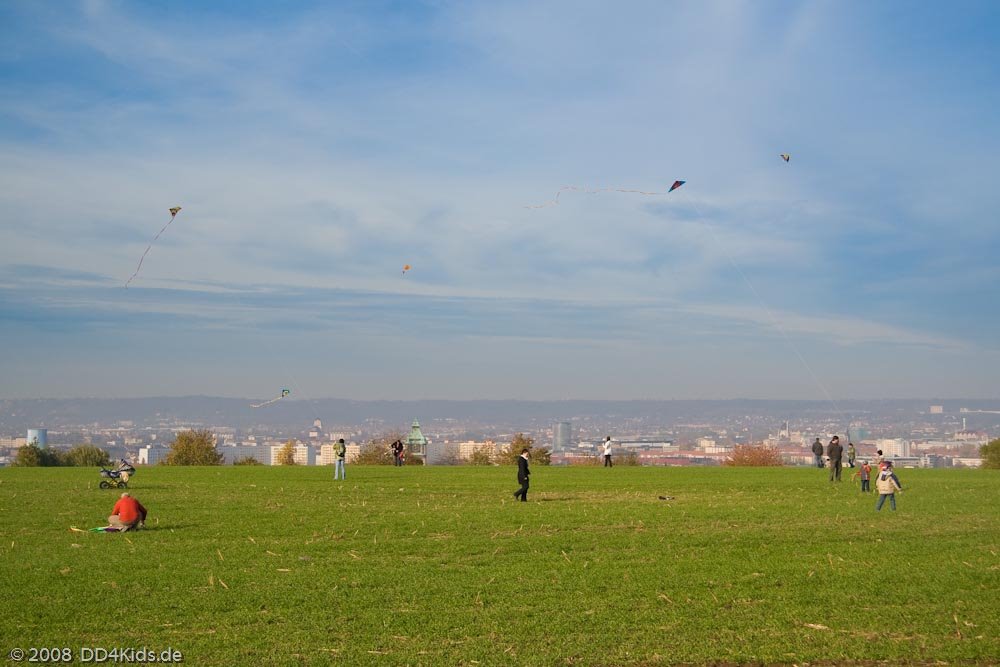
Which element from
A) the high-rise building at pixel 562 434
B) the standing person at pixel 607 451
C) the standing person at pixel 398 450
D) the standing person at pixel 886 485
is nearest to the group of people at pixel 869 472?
the standing person at pixel 886 485

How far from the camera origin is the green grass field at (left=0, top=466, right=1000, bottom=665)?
11.8 meters

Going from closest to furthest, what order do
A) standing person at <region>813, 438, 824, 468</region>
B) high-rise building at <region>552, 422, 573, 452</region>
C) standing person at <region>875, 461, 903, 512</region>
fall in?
standing person at <region>875, 461, 903, 512</region>
standing person at <region>813, 438, 824, 468</region>
high-rise building at <region>552, 422, 573, 452</region>

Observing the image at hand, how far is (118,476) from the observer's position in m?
33.4

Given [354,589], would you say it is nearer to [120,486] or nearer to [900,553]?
[900,553]

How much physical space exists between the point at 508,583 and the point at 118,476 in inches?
861

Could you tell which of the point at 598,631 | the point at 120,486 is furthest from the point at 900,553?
the point at 120,486

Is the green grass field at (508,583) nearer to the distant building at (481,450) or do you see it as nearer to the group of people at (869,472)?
the group of people at (869,472)

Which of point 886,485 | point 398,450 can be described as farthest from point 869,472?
point 398,450

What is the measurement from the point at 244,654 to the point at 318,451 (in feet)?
254

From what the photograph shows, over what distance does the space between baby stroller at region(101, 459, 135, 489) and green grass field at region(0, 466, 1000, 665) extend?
419 centimetres

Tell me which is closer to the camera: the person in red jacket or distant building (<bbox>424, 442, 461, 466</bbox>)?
the person in red jacket

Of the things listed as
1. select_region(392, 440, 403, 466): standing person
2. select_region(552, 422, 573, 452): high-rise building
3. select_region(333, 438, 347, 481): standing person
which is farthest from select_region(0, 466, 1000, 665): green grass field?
select_region(552, 422, 573, 452): high-rise building

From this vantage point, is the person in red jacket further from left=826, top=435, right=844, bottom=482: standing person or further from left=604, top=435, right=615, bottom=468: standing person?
left=604, top=435, right=615, bottom=468: standing person

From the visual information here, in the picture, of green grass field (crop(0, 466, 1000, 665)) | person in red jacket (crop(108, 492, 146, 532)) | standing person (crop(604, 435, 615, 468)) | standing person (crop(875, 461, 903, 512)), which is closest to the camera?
green grass field (crop(0, 466, 1000, 665))
